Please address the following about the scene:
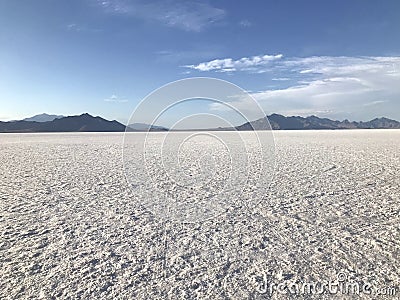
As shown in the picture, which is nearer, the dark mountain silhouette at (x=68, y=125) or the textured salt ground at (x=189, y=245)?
the textured salt ground at (x=189, y=245)

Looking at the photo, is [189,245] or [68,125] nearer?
[189,245]

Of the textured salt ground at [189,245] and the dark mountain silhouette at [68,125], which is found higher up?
the dark mountain silhouette at [68,125]

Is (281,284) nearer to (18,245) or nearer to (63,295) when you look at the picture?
(63,295)

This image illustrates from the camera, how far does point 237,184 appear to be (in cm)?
629

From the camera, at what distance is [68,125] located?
84438mm

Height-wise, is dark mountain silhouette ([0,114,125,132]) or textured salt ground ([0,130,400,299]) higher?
dark mountain silhouette ([0,114,125,132])

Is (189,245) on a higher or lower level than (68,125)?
lower

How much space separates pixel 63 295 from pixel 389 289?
2.40 m

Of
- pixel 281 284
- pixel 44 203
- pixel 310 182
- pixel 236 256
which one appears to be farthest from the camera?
pixel 310 182

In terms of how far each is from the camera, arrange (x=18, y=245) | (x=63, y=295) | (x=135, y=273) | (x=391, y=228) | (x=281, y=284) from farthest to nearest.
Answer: (x=391, y=228) → (x=18, y=245) → (x=135, y=273) → (x=281, y=284) → (x=63, y=295)

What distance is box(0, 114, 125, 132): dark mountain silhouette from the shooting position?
73.6 meters

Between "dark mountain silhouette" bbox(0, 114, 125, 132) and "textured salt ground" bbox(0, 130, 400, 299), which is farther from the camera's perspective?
"dark mountain silhouette" bbox(0, 114, 125, 132)

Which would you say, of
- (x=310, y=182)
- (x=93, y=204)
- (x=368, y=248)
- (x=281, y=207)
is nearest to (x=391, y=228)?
Answer: (x=368, y=248)

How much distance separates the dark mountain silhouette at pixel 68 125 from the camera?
73625mm
